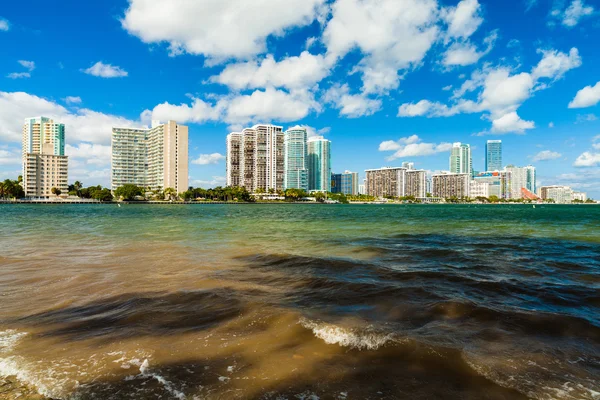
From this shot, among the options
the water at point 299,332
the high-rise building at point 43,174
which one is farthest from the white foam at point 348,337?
the high-rise building at point 43,174

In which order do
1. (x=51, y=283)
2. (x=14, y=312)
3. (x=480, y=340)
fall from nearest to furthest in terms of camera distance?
(x=480, y=340), (x=14, y=312), (x=51, y=283)

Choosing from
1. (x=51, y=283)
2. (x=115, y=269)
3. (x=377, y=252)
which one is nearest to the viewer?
(x=51, y=283)

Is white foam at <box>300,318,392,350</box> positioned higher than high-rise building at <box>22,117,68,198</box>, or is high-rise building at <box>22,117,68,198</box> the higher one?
high-rise building at <box>22,117,68,198</box>

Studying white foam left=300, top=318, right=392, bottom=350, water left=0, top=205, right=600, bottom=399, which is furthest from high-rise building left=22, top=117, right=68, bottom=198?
white foam left=300, top=318, right=392, bottom=350

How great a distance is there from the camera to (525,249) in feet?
60.8

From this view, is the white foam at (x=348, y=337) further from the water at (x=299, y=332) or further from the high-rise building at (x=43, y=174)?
the high-rise building at (x=43, y=174)

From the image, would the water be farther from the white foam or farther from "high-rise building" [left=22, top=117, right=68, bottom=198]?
"high-rise building" [left=22, top=117, right=68, bottom=198]

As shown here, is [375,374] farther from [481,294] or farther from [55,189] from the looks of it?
[55,189]

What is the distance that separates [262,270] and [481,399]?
881 cm

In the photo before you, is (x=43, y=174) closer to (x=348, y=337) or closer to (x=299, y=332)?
(x=299, y=332)

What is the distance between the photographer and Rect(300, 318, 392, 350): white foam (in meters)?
5.70

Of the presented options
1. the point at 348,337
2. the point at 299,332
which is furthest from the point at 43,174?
the point at 348,337

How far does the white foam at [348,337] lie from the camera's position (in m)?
5.70

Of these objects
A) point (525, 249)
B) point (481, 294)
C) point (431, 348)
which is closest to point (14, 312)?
point (431, 348)
